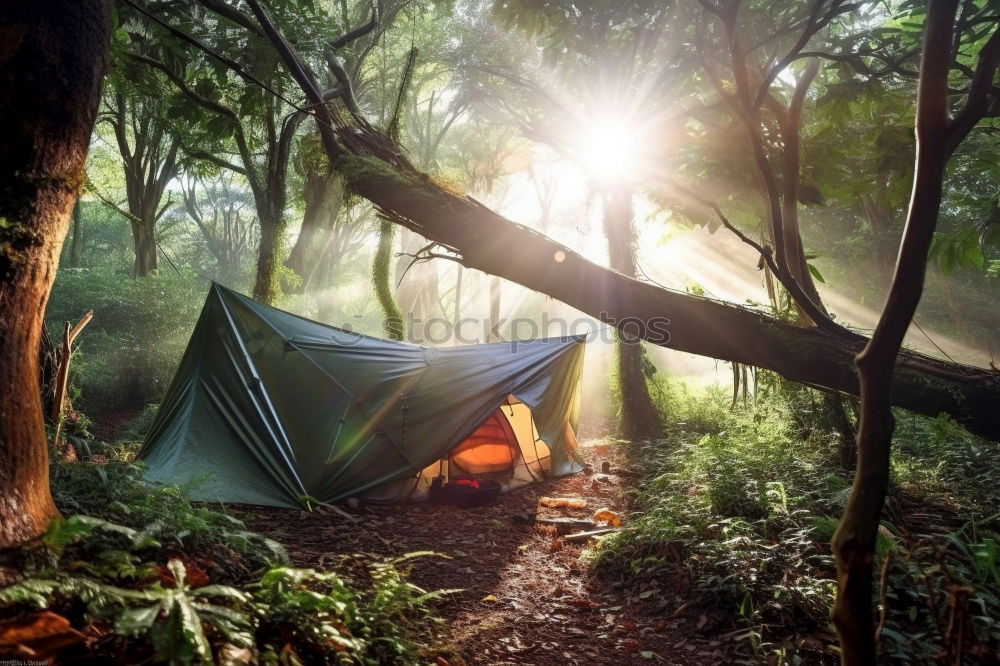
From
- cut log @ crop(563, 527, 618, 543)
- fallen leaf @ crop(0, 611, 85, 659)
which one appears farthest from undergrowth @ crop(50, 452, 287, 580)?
cut log @ crop(563, 527, 618, 543)

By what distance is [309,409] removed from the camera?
5.76 meters

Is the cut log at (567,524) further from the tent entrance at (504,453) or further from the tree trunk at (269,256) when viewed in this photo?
the tree trunk at (269,256)

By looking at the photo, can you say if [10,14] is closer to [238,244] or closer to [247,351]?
[247,351]

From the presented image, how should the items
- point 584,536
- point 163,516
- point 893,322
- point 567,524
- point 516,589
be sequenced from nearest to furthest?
point 893,322
point 163,516
point 516,589
point 584,536
point 567,524

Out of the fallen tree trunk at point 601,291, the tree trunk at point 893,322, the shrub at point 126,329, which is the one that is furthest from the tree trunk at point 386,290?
the tree trunk at point 893,322

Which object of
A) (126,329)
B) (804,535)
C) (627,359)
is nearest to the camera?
(804,535)

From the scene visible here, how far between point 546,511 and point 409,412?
192 cm

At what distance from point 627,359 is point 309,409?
5656mm

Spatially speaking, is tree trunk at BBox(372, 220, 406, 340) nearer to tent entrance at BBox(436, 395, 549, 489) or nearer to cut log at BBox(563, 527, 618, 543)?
tent entrance at BBox(436, 395, 549, 489)

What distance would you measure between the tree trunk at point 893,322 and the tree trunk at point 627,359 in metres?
7.26

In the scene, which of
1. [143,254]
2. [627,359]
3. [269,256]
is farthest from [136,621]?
[143,254]

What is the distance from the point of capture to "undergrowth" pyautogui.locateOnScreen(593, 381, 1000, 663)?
2520mm

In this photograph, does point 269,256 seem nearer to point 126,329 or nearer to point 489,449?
point 489,449

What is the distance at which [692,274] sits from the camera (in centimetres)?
2623
